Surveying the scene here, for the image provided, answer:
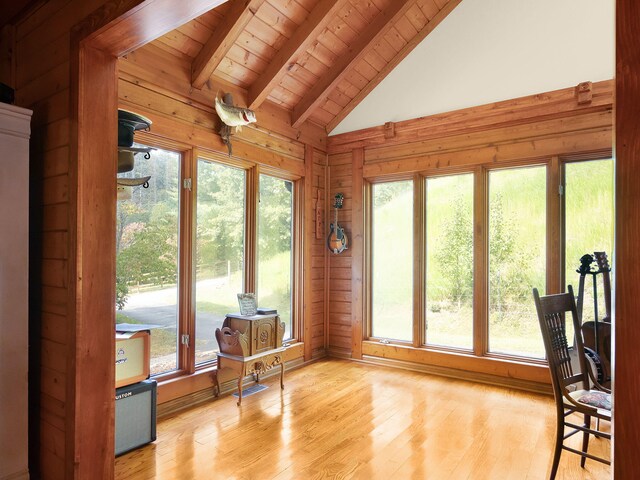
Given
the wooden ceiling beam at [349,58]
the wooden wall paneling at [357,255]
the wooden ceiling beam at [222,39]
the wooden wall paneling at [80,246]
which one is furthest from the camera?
the wooden wall paneling at [357,255]

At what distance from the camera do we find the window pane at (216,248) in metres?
3.54

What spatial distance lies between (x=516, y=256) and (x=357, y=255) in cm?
170

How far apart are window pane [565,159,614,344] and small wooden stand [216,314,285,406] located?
2.74 meters

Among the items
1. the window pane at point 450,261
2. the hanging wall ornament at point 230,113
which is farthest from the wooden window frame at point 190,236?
the window pane at point 450,261

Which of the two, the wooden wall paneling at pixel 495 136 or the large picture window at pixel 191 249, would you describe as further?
the wooden wall paneling at pixel 495 136

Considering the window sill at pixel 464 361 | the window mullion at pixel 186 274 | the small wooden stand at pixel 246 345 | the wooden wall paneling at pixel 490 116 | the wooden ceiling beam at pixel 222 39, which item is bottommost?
the window sill at pixel 464 361

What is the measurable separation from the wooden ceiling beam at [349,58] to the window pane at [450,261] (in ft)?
4.92

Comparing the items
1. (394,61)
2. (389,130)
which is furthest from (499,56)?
(389,130)

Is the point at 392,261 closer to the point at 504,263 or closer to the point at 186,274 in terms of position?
the point at 504,263

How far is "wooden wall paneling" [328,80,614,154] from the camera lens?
354 centimetres

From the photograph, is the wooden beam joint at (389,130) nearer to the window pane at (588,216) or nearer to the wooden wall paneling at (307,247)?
the wooden wall paneling at (307,247)

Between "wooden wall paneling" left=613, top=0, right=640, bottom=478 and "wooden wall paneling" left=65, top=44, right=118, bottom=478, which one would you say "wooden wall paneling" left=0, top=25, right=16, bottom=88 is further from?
"wooden wall paneling" left=613, top=0, right=640, bottom=478

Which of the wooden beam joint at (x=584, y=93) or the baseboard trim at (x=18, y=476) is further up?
the wooden beam joint at (x=584, y=93)

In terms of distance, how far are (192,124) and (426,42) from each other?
2.60 metres
